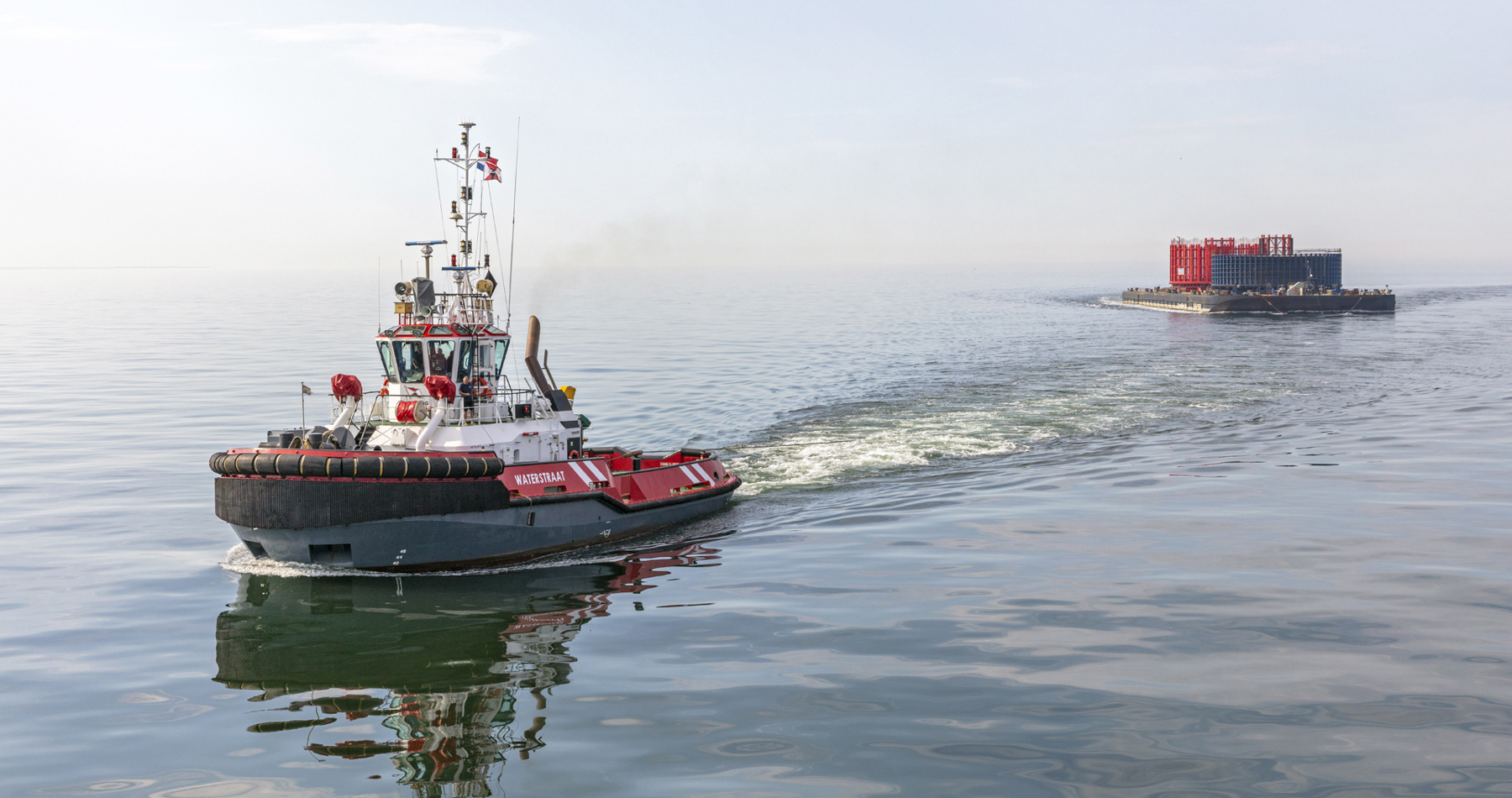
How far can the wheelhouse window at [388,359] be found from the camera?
21.0 m

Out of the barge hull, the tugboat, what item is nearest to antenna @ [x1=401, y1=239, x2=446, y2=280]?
the tugboat

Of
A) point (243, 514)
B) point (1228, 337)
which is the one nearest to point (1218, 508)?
point (243, 514)

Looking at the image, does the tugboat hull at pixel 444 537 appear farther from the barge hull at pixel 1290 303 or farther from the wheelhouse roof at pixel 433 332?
the barge hull at pixel 1290 303

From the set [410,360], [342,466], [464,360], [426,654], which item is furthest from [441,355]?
[426,654]

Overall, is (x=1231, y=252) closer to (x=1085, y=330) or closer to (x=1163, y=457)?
(x=1085, y=330)

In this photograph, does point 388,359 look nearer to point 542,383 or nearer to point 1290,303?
point 542,383

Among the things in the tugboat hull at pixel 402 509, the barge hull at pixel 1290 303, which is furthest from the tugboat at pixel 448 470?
the barge hull at pixel 1290 303

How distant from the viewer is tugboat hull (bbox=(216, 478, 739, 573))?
1806cm

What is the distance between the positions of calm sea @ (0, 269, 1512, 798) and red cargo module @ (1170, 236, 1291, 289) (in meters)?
99.0

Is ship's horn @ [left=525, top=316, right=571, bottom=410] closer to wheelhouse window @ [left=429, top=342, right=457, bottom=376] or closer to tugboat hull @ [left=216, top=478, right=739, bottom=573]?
wheelhouse window @ [left=429, top=342, right=457, bottom=376]

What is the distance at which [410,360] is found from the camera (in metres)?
21.0

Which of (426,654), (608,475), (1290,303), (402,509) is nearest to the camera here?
(426,654)

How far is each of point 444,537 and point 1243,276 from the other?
12478 centimetres

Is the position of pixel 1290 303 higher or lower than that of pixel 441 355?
higher
